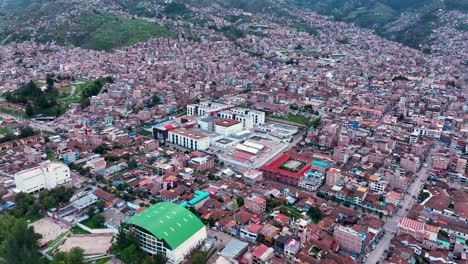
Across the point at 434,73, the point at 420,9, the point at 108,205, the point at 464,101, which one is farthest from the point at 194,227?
the point at 420,9

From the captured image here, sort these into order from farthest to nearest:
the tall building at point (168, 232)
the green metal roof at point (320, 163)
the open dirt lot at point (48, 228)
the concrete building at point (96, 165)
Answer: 1. the green metal roof at point (320, 163)
2. the concrete building at point (96, 165)
3. the open dirt lot at point (48, 228)
4. the tall building at point (168, 232)

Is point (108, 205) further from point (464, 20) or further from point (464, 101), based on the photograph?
point (464, 20)

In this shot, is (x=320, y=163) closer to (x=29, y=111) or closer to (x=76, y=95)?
(x=29, y=111)

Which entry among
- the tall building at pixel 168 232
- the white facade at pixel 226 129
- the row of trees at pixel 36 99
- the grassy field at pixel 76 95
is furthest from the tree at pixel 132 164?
the grassy field at pixel 76 95

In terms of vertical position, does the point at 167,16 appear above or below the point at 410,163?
above

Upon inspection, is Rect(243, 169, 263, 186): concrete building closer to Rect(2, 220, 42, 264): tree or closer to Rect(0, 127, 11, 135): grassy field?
Rect(2, 220, 42, 264): tree

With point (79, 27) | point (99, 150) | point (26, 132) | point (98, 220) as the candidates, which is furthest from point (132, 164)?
point (79, 27)

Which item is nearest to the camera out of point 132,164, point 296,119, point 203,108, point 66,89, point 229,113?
point 132,164

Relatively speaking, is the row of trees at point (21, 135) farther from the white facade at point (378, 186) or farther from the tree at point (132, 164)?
the white facade at point (378, 186)
